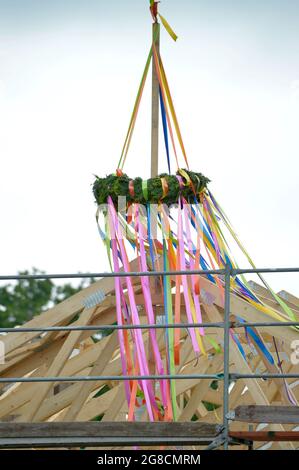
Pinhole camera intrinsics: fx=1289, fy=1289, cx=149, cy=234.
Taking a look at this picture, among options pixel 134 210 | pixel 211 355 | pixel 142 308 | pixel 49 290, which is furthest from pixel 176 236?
pixel 49 290

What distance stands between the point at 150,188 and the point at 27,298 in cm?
3804

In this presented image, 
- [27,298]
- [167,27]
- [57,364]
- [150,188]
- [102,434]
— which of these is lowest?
[102,434]

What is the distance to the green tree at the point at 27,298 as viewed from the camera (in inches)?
1789

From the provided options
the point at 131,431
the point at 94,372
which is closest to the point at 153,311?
the point at 94,372

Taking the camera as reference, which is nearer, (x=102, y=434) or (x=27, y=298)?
(x=102, y=434)

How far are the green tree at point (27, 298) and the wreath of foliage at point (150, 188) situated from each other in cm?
3366

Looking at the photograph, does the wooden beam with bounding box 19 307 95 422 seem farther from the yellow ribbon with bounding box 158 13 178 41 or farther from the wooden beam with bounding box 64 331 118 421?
the yellow ribbon with bounding box 158 13 178 41

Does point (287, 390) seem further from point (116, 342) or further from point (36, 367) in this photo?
point (36, 367)

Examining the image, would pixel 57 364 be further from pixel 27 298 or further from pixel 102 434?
pixel 27 298

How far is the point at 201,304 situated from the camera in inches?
403

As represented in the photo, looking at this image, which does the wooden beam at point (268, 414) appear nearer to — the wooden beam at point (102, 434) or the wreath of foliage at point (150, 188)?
the wooden beam at point (102, 434)

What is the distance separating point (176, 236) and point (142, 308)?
3.97 feet

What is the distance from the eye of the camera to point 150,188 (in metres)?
10.2
